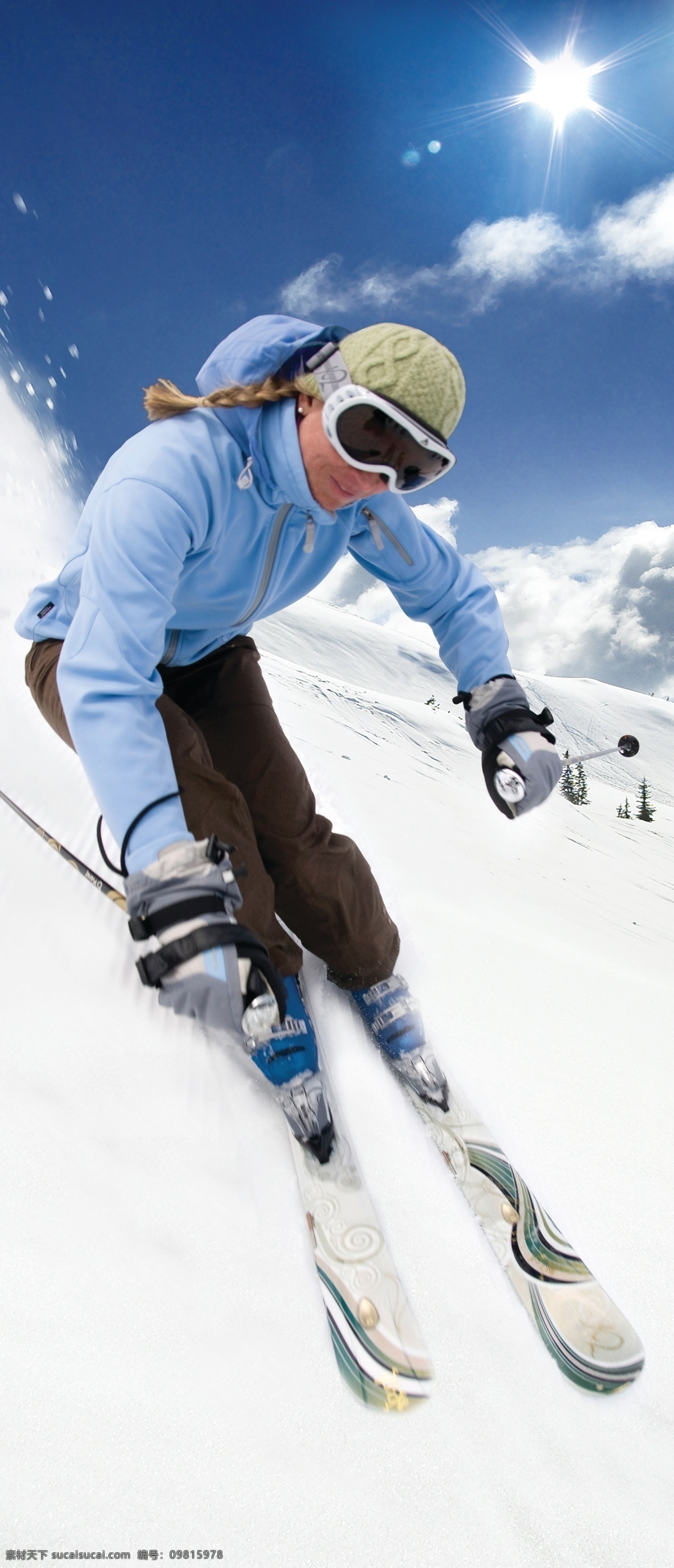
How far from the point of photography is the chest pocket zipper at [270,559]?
1969mm

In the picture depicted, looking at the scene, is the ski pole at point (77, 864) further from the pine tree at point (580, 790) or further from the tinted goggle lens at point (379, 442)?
the pine tree at point (580, 790)

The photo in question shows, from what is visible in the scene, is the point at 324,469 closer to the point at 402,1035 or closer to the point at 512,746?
the point at 512,746

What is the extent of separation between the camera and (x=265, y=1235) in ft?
4.50

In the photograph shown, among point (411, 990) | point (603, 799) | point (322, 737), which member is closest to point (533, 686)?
point (603, 799)

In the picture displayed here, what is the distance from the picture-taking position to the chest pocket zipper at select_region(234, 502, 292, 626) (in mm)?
1969

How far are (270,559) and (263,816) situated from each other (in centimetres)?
85

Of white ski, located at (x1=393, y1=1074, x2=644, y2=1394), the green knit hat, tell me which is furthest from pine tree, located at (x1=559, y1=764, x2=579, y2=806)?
the green knit hat

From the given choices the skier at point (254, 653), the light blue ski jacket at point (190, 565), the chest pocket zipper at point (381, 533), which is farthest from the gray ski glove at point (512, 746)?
the chest pocket zipper at point (381, 533)

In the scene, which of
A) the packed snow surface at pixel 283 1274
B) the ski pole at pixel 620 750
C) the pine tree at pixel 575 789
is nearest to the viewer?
the packed snow surface at pixel 283 1274

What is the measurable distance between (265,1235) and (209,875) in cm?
74

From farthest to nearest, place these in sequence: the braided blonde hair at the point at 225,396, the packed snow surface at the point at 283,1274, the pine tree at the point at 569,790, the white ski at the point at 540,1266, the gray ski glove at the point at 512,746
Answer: the pine tree at the point at 569,790 → the gray ski glove at the point at 512,746 → the braided blonde hair at the point at 225,396 → the white ski at the point at 540,1266 → the packed snow surface at the point at 283,1274

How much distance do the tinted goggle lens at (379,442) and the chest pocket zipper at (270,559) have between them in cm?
32

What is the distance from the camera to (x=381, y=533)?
7.63 feet

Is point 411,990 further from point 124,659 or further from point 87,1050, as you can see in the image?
point 124,659
